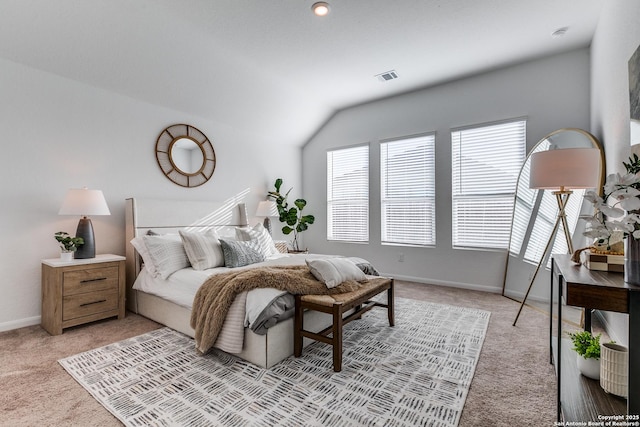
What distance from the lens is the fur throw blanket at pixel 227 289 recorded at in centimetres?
221

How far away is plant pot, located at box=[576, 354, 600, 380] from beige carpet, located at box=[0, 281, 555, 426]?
30 centimetres

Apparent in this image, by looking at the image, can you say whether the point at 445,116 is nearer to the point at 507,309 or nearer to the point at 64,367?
the point at 507,309

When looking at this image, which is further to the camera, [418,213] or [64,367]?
[418,213]

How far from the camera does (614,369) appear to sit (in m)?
1.36

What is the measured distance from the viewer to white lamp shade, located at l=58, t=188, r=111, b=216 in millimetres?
2846

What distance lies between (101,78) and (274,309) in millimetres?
3153

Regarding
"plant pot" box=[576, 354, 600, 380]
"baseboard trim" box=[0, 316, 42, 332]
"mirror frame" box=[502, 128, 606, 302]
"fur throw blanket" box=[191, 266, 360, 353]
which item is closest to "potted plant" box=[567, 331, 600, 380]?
"plant pot" box=[576, 354, 600, 380]

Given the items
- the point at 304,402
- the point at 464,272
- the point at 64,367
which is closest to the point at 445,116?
the point at 464,272

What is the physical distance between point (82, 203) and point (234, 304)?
192 cm

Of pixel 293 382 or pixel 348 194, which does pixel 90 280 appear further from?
pixel 348 194

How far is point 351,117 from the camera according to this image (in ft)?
17.9

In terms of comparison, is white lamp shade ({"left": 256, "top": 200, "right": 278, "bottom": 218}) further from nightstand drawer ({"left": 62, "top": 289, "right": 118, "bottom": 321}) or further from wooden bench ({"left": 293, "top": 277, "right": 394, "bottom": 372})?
wooden bench ({"left": 293, "top": 277, "right": 394, "bottom": 372})

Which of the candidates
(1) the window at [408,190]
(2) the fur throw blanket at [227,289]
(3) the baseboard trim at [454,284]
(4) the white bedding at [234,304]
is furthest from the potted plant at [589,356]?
(1) the window at [408,190]

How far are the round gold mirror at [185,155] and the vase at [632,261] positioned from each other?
4281mm
